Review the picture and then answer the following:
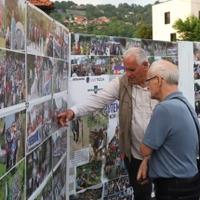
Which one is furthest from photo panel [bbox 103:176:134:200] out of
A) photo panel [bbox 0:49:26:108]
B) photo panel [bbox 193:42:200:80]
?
photo panel [bbox 0:49:26:108]

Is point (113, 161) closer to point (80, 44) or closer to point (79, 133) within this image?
point (79, 133)

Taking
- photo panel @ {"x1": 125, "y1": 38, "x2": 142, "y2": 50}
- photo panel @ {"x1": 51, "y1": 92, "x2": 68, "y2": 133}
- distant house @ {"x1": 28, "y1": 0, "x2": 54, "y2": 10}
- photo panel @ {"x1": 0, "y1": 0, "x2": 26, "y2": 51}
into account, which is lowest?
photo panel @ {"x1": 51, "y1": 92, "x2": 68, "y2": 133}

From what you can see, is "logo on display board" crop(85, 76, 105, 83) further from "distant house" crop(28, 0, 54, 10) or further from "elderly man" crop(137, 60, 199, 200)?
"elderly man" crop(137, 60, 199, 200)

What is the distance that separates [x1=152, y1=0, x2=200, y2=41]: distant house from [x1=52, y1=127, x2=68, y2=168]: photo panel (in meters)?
58.6

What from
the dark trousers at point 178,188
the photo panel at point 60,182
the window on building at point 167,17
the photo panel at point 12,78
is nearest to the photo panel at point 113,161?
the photo panel at point 60,182

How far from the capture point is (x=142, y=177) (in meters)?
3.55

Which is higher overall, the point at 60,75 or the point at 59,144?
the point at 60,75

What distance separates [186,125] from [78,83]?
1.86 metres

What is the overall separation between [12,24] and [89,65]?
7.80ft

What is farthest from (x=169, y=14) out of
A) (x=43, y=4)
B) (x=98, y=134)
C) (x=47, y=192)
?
(x=47, y=192)

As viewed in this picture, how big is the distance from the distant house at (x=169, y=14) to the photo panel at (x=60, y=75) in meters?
58.5

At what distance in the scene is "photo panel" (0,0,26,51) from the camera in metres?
2.42

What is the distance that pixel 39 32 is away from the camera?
10.7 ft

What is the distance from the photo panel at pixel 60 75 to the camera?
390 centimetres
